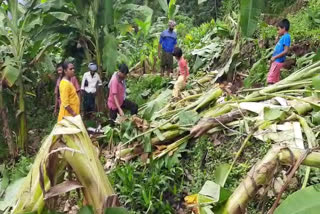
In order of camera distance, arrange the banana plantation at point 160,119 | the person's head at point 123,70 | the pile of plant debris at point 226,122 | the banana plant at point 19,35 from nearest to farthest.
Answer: the banana plantation at point 160,119, the pile of plant debris at point 226,122, the person's head at point 123,70, the banana plant at point 19,35

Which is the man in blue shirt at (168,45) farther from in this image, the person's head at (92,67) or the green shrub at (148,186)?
the green shrub at (148,186)

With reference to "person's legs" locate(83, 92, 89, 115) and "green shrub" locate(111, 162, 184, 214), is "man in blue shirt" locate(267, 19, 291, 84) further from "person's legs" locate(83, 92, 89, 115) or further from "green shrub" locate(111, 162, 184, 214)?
"person's legs" locate(83, 92, 89, 115)

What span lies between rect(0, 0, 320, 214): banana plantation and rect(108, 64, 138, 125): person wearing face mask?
0.6 inches

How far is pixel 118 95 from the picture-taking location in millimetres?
6141

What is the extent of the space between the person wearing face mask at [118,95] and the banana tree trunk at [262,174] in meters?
3.90

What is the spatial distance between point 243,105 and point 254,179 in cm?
250

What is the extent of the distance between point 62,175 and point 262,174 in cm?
87

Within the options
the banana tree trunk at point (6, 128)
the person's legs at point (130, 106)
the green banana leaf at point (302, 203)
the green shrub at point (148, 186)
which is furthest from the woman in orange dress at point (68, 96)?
the green banana leaf at point (302, 203)

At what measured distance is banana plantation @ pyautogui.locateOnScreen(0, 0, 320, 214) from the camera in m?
1.72

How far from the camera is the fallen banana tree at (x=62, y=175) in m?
1.61

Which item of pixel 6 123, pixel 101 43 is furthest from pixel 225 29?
pixel 6 123

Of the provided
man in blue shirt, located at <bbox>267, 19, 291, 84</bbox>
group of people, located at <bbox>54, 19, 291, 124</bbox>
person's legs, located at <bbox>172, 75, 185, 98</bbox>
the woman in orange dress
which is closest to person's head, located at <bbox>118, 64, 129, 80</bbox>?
group of people, located at <bbox>54, 19, 291, 124</bbox>

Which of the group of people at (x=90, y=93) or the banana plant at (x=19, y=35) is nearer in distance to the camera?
the group of people at (x=90, y=93)

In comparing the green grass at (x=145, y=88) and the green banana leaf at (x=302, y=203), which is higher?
the green banana leaf at (x=302, y=203)
